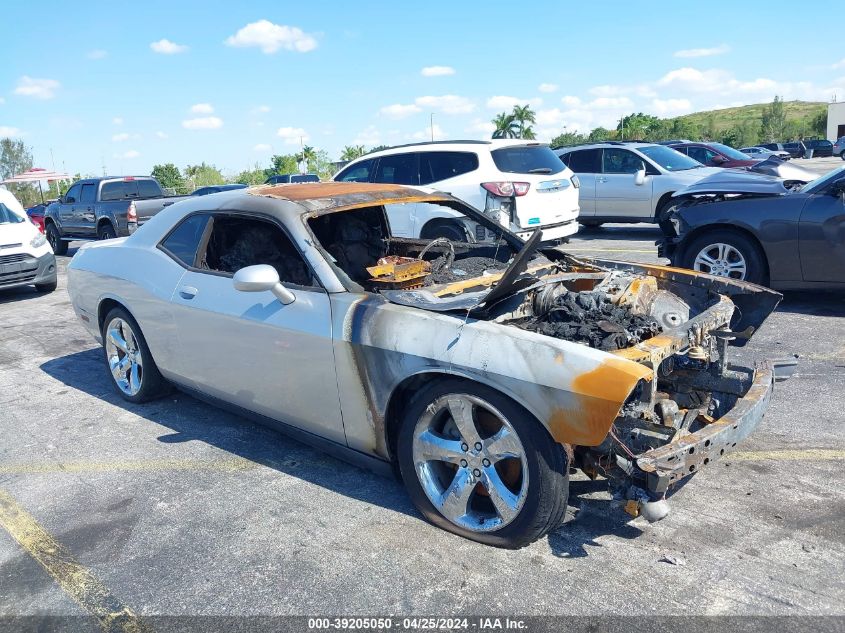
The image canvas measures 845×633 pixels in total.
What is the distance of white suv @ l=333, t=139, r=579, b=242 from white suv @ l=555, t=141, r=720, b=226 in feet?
9.09

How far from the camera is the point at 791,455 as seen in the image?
386 cm

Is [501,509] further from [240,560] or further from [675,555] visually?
[240,560]

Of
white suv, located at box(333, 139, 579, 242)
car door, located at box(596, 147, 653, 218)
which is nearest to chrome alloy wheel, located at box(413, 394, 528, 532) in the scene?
white suv, located at box(333, 139, 579, 242)

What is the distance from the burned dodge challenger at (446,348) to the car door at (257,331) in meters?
0.01

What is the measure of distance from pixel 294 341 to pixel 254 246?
3.40 ft

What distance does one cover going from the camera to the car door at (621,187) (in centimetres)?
1254

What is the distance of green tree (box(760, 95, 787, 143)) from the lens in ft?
234

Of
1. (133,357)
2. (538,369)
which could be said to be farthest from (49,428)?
(538,369)

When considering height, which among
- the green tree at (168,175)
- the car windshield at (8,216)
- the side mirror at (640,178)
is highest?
the green tree at (168,175)

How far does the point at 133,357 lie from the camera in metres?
5.12

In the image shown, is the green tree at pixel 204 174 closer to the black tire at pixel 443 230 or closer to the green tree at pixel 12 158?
the green tree at pixel 12 158

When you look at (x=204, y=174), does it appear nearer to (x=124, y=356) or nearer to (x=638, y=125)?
(x=638, y=125)

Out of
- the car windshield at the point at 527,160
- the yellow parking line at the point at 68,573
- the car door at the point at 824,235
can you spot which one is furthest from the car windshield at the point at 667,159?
the yellow parking line at the point at 68,573

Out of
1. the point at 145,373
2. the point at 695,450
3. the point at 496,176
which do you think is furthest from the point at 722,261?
the point at 145,373
